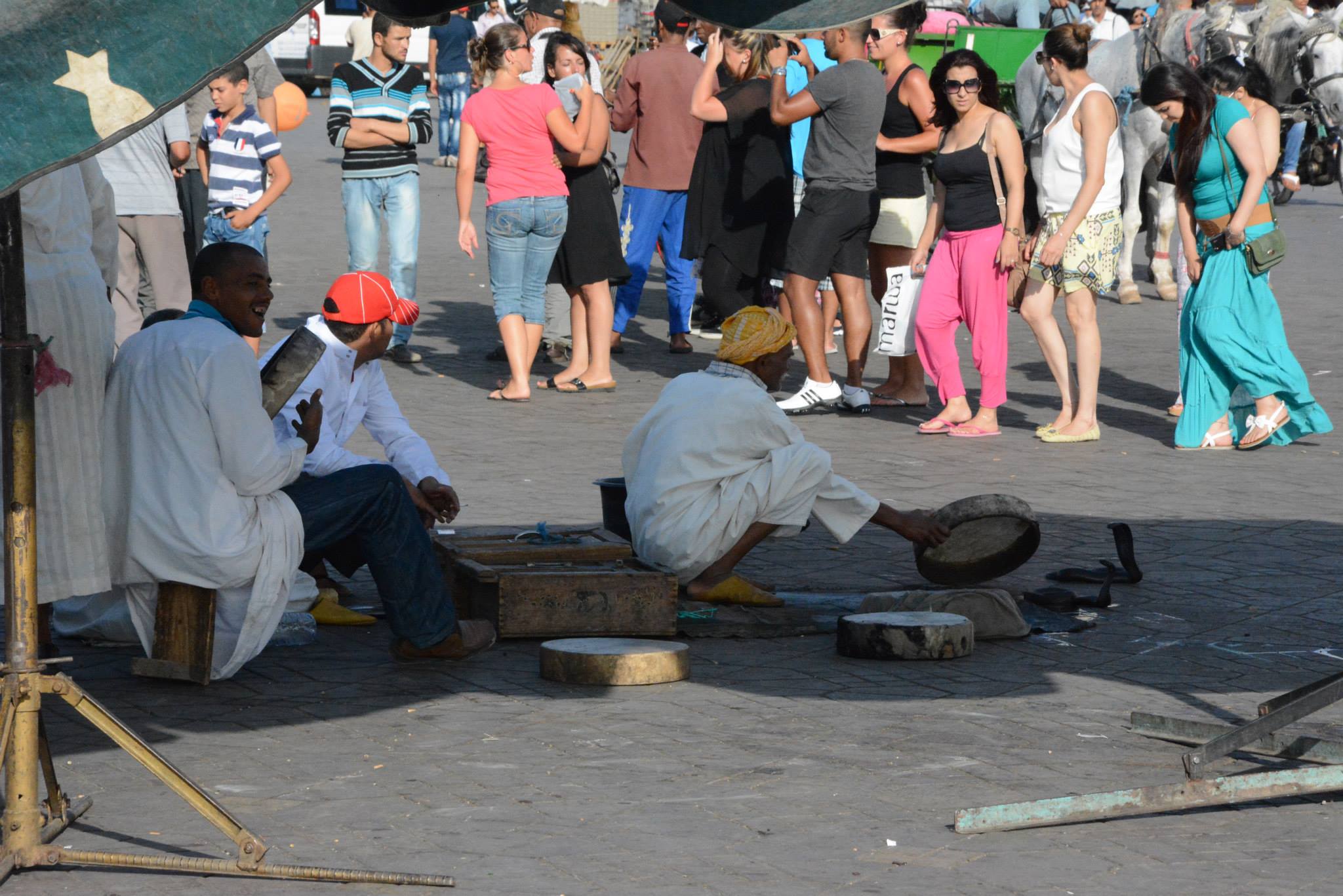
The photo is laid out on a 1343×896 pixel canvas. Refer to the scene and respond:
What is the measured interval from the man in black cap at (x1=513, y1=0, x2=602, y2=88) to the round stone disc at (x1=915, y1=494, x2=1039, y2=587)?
20.8 ft

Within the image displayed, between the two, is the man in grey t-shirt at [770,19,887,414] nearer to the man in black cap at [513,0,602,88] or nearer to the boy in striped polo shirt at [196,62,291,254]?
the man in black cap at [513,0,602,88]

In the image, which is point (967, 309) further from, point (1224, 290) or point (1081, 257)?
point (1224, 290)

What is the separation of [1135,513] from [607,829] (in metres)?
4.47

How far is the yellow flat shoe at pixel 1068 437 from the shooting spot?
32.3ft

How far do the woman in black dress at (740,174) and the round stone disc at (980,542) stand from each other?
4465mm

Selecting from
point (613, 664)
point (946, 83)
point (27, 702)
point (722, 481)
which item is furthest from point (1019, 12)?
point (27, 702)

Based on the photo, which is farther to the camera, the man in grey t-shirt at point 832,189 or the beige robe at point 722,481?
the man in grey t-shirt at point 832,189

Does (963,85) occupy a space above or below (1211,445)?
above

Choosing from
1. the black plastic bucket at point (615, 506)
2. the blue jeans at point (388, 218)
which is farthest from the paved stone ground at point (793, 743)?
the blue jeans at point (388, 218)

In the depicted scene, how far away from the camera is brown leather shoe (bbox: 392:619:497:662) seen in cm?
583

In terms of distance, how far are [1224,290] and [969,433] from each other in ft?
5.03

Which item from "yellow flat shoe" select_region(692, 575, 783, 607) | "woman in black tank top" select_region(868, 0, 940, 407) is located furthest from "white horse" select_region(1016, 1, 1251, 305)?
"yellow flat shoe" select_region(692, 575, 783, 607)

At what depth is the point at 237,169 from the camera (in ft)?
35.8

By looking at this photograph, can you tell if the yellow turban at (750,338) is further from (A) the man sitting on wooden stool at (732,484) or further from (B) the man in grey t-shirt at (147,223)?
(B) the man in grey t-shirt at (147,223)
